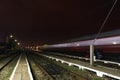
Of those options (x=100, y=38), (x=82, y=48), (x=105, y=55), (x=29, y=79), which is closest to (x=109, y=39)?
(x=100, y=38)

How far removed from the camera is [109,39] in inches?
1136

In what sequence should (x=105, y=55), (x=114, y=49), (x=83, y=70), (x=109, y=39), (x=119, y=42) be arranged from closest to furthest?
(x=83, y=70) → (x=119, y=42) → (x=114, y=49) → (x=109, y=39) → (x=105, y=55)

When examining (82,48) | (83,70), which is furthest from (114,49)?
(82,48)

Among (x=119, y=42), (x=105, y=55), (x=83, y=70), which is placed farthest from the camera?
(x=105, y=55)

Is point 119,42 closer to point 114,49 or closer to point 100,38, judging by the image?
point 114,49

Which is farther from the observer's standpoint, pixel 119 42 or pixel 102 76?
pixel 119 42

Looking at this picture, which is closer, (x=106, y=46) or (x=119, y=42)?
(x=119, y=42)

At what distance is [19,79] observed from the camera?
15.5 metres

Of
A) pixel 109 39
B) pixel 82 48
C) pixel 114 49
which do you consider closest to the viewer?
pixel 114 49

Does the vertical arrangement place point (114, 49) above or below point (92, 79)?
above

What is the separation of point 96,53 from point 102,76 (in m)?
16.4

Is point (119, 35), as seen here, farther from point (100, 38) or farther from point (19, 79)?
point (19, 79)

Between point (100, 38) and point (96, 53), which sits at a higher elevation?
point (100, 38)

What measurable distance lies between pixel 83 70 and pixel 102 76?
5.53m
